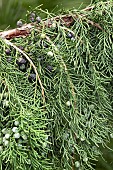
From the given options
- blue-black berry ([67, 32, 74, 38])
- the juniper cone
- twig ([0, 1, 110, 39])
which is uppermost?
twig ([0, 1, 110, 39])

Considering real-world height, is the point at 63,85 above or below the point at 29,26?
below

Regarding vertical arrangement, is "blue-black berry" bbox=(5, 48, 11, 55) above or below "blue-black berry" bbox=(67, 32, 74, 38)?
below

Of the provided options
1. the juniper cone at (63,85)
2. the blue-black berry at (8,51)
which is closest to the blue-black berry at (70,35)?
the juniper cone at (63,85)

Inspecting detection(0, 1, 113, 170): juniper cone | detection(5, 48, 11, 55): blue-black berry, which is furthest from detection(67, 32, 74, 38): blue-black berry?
detection(5, 48, 11, 55): blue-black berry

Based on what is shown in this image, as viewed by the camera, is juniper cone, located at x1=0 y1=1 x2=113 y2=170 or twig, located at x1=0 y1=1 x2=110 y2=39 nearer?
juniper cone, located at x1=0 y1=1 x2=113 y2=170

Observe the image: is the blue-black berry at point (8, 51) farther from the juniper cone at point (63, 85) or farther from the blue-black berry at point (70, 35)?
the blue-black berry at point (70, 35)

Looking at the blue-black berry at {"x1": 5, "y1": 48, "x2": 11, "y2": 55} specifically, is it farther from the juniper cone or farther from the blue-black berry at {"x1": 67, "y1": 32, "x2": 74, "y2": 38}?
the blue-black berry at {"x1": 67, "y1": 32, "x2": 74, "y2": 38}

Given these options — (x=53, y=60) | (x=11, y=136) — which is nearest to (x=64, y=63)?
(x=53, y=60)

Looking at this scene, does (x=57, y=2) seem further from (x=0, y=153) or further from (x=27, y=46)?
(x=0, y=153)
